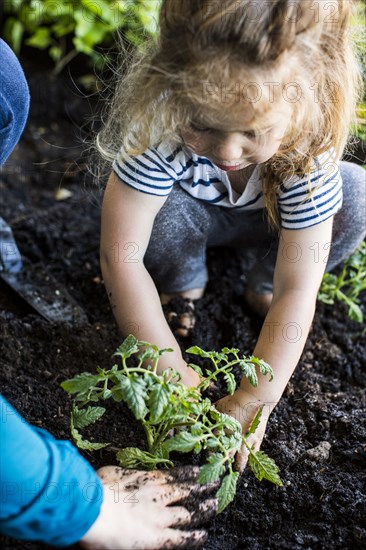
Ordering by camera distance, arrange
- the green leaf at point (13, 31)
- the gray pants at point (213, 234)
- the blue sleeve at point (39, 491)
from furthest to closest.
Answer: the green leaf at point (13, 31) → the gray pants at point (213, 234) → the blue sleeve at point (39, 491)

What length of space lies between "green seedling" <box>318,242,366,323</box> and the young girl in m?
0.08

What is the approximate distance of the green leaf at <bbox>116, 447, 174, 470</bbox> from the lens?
1359mm

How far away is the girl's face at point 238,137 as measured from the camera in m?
1.30

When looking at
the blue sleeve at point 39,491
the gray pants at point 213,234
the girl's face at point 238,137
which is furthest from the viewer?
the gray pants at point 213,234

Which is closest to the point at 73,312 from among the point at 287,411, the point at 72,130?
the point at 287,411

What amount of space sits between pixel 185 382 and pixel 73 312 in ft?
1.69

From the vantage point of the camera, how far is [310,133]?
1.49 m

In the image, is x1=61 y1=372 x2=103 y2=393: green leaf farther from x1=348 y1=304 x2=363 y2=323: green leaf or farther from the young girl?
x1=348 y1=304 x2=363 y2=323: green leaf

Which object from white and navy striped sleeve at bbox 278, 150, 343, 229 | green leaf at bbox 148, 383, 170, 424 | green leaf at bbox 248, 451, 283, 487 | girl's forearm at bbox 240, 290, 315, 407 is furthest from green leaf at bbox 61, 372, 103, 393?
white and navy striped sleeve at bbox 278, 150, 343, 229

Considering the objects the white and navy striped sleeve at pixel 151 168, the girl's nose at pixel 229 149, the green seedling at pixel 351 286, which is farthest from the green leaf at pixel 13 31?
the girl's nose at pixel 229 149

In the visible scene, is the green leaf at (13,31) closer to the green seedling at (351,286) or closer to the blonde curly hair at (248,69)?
the blonde curly hair at (248,69)

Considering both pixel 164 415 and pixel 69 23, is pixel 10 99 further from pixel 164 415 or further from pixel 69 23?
pixel 69 23

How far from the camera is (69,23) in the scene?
9.23 feet

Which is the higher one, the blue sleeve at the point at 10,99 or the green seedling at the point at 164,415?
the blue sleeve at the point at 10,99
